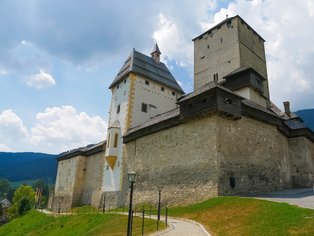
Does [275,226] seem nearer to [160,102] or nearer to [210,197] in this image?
[210,197]

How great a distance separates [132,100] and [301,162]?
16218 millimetres

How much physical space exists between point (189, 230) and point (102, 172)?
780 inches

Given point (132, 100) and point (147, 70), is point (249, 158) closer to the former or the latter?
point (132, 100)

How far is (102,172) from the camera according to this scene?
29719 mm

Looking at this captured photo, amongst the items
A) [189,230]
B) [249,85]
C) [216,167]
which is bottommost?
[189,230]

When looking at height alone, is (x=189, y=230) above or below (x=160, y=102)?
below

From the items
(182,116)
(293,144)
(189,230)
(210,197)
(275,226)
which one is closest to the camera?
(275,226)

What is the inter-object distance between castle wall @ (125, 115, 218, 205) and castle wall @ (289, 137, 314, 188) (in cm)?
1043

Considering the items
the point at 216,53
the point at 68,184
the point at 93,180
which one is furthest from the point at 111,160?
the point at 216,53

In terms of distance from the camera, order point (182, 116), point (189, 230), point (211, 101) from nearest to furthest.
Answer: point (189, 230) < point (211, 101) < point (182, 116)

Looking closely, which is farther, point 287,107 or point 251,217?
point 287,107

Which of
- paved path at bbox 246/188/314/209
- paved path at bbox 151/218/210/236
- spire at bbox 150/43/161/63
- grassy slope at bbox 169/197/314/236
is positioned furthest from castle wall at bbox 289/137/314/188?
spire at bbox 150/43/161/63

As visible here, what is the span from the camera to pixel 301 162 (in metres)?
24.1

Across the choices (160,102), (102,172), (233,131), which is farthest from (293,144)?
(102,172)
